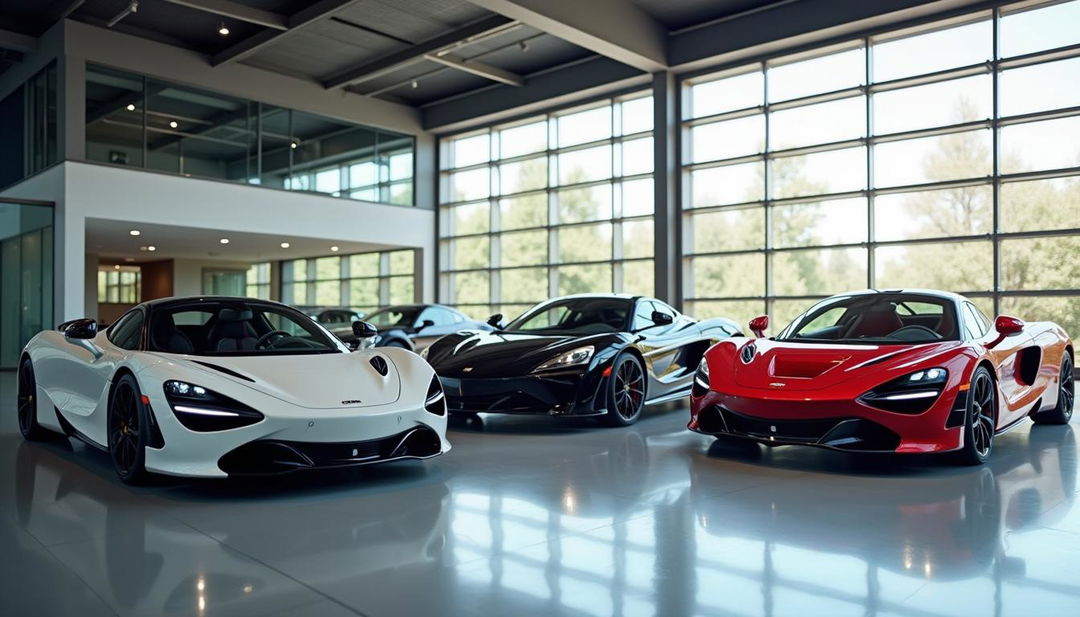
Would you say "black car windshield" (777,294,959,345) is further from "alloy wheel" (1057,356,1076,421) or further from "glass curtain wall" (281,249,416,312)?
Answer: "glass curtain wall" (281,249,416,312)

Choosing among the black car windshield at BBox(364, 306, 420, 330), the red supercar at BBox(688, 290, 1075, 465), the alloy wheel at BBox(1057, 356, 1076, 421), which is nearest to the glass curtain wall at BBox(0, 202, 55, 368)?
the black car windshield at BBox(364, 306, 420, 330)

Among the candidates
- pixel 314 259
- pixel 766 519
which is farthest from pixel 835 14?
pixel 314 259

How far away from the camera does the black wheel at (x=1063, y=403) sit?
704 cm

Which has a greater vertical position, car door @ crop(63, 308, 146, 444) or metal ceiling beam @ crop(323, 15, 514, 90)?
metal ceiling beam @ crop(323, 15, 514, 90)

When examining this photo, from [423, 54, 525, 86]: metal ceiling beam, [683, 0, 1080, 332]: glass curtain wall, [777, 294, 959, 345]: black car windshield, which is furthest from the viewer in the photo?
[423, 54, 525, 86]: metal ceiling beam

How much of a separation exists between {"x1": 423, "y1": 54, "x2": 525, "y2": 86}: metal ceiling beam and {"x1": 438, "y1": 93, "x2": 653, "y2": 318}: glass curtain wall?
119 centimetres

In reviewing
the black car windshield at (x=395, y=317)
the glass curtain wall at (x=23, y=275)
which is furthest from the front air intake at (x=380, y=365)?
the glass curtain wall at (x=23, y=275)

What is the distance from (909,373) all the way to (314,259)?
2148 cm

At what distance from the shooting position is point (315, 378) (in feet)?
14.9

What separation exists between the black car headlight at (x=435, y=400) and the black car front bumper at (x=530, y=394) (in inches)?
64.4

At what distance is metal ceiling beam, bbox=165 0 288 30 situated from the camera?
13.4 metres

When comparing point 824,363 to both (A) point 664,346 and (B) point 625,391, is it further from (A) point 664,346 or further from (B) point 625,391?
(A) point 664,346

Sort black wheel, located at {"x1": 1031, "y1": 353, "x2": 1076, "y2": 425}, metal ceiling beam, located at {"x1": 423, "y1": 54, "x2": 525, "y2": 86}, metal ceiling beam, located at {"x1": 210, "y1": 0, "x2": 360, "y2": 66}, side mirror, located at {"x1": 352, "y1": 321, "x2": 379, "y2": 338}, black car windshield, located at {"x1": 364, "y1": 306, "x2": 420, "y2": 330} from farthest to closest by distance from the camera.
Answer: metal ceiling beam, located at {"x1": 423, "y1": 54, "x2": 525, "y2": 86} < metal ceiling beam, located at {"x1": 210, "y1": 0, "x2": 360, "y2": 66} < black car windshield, located at {"x1": 364, "y1": 306, "x2": 420, "y2": 330} < black wheel, located at {"x1": 1031, "y1": 353, "x2": 1076, "y2": 425} < side mirror, located at {"x1": 352, "y1": 321, "x2": 379, "y2": 338}

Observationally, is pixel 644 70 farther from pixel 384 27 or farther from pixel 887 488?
pixel 887 488
